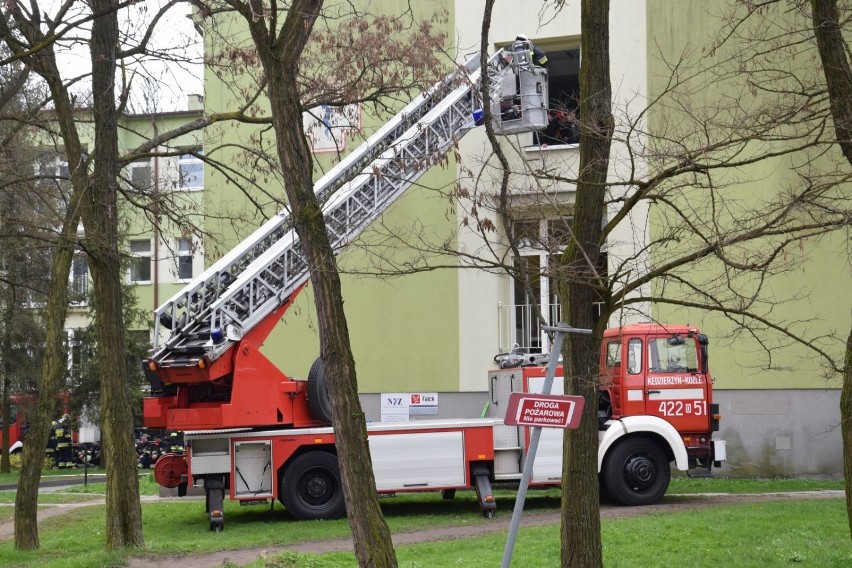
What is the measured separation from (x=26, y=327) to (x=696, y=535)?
25523mm

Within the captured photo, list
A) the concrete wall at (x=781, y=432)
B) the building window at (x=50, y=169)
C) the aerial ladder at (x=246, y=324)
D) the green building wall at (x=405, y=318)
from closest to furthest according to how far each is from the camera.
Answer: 1. the building window at (x=50, y=169)
2. the aerial ladder at (x=246, y=324)
3. the concrete wall at (x=781, y=432)
4. the green building wall at (x=405, y=318)

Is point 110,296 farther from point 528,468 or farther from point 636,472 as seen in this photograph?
point 636,472

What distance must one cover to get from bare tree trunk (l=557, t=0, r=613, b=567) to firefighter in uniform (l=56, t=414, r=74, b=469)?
100 ft

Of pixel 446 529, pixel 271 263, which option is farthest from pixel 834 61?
pixel 271 263

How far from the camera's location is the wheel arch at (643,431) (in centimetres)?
1764

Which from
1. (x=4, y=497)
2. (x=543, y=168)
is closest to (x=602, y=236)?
(x=543, y=168)

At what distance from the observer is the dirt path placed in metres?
13.6

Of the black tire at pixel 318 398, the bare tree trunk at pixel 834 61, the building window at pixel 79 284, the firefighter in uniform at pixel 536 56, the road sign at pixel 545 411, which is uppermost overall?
the firefighter in uniform at pixel 536 56

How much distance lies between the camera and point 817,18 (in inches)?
398

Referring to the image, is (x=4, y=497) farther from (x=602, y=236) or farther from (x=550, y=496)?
(x=602, y=236)

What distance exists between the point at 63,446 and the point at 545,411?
107 ft

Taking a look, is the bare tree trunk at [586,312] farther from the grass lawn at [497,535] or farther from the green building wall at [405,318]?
the green building wall at [405,318]

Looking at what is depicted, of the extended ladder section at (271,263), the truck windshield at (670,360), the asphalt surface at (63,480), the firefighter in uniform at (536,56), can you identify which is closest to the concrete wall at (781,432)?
the truck windshield at (670,360)

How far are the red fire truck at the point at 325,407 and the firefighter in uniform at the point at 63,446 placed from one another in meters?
21.3
